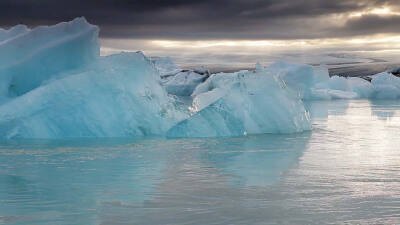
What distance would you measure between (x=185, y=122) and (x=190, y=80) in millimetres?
40776

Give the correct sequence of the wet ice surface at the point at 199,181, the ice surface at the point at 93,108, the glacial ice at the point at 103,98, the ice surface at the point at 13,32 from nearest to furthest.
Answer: the wet ice surface at the point at 199,181
the ice surface at the point at 93,108
the glacial ice at the point at 103,98
the ice surface at the point at 13,32

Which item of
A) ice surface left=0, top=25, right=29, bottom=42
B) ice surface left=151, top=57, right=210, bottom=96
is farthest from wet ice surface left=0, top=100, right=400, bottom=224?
ice surface left=151, top=57, right=210, bottom=96

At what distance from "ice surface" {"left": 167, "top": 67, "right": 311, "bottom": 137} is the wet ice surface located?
827 millimetres

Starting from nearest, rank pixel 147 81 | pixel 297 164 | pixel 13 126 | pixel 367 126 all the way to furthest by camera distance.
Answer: pixel 297 164 < pixel 13 126 < pixel 147 81 < pixel 367 126

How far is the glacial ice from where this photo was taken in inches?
489

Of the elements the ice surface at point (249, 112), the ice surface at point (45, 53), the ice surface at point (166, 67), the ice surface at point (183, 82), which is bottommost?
the ice surface at point (183, 82)

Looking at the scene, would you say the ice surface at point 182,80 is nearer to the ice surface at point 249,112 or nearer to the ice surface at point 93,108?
the ice surface at point 249,112

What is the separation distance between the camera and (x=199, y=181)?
7.44m

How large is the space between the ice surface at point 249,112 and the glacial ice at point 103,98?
21 mm

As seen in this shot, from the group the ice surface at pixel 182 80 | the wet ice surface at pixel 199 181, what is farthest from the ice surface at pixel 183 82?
the wet ice surface at pixel 199 181

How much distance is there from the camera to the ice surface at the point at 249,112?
13000mm

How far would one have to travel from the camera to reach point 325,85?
4503 centimetres

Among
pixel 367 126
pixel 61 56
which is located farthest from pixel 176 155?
pixel 367 126

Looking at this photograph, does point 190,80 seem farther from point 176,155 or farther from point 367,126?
point 176,155
